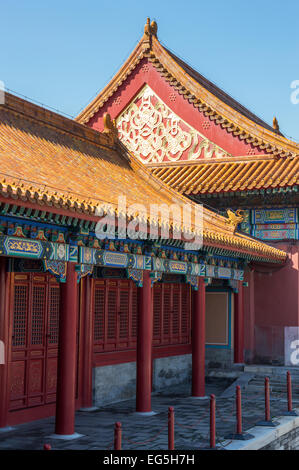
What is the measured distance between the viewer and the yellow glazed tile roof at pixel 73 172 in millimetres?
9812

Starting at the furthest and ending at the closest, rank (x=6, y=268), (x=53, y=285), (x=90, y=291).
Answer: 1. (x=90, y=291)
2. (x=53, y=285)
3. (x=6, y=268)

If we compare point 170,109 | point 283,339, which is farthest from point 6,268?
point 170,109

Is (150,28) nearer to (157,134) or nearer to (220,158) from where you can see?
(157,134)

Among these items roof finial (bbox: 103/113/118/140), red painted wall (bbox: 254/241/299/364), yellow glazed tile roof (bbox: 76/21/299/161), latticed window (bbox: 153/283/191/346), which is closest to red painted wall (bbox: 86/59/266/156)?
yellow glazed tile roof (bbox: 76/21/299/161)

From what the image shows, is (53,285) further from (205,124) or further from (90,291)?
(205,124)

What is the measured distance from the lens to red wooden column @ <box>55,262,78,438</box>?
10422 millimetres

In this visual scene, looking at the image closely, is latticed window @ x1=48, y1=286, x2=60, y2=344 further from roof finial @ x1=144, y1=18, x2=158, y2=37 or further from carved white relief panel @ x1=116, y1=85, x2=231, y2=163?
roof finial @ x1=144, y1=18, x2=158, y2=37

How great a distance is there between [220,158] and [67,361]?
1138 cm

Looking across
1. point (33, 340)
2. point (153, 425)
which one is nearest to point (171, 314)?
point (33, 340)

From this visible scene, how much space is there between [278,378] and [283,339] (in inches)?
78.5

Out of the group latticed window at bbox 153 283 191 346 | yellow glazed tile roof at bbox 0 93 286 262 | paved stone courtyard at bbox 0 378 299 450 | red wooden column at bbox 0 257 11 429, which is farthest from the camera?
latticed window at bbox 153 283 191 346

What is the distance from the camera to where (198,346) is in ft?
49.2

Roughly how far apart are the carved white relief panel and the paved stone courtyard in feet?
27.6
